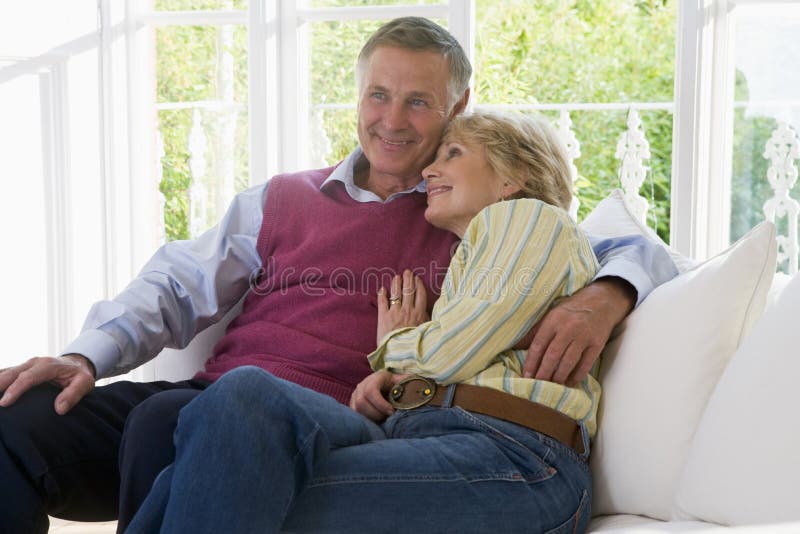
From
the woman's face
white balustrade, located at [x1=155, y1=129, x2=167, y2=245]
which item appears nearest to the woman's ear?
the woman's face

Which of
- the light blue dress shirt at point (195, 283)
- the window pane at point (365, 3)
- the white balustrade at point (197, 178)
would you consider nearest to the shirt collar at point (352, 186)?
the light blue dress shirt at point (195, 283)

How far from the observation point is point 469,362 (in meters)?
1.45

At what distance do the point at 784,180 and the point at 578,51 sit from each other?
5.27 meters

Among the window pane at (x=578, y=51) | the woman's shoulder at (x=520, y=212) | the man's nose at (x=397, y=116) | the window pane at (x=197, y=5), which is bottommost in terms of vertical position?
the woman's shoulder at (x=520, y=212)

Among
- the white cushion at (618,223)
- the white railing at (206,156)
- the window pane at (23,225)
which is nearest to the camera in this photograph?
the white cushion at (618,223)

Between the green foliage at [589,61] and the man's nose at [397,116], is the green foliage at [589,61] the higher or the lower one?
the higher one

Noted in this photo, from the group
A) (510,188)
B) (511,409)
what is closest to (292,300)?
(510,188)

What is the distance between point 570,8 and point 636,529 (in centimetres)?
730

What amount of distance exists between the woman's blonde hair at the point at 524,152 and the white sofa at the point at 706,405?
0.30m

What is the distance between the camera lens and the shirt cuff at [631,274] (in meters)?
1.56

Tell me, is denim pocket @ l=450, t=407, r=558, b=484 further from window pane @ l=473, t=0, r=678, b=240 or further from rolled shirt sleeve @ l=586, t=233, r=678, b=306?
window pane @ l=473, t=0, r=678, b=240

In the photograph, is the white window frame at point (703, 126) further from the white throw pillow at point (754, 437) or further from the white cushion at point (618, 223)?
the white throw pillow at point (754, 437)

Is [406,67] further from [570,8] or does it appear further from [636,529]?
[570,8]

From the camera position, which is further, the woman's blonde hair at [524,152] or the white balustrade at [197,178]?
the white balustrade at [197,178]
